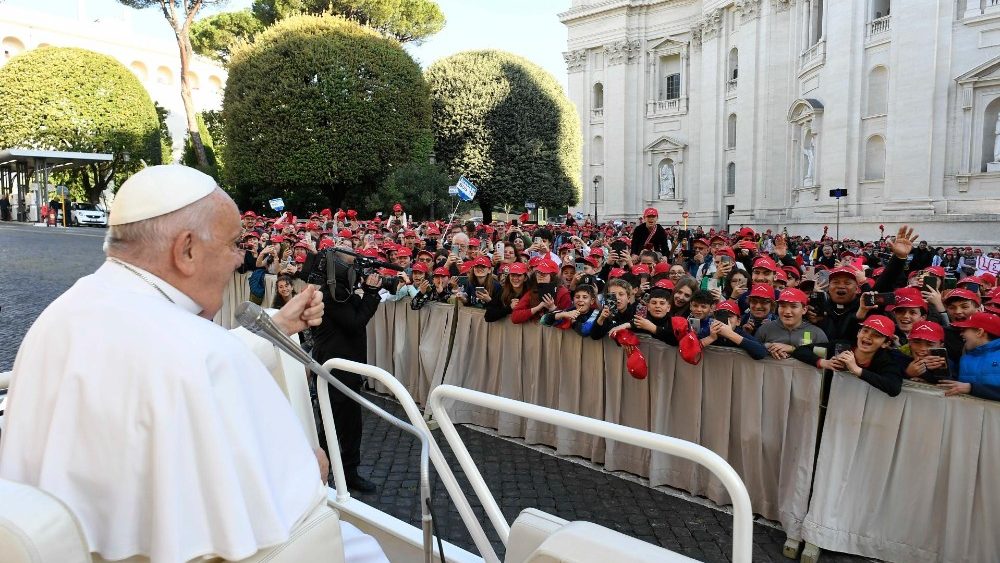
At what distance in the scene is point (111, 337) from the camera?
1.54m

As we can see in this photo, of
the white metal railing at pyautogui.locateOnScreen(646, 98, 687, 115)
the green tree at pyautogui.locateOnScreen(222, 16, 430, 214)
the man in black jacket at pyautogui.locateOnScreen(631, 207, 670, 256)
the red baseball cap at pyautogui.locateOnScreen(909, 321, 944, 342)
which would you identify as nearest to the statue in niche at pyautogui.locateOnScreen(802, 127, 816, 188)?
the white metal railing at pyautogui.locateOnScreen(646, 98, 687, 115)

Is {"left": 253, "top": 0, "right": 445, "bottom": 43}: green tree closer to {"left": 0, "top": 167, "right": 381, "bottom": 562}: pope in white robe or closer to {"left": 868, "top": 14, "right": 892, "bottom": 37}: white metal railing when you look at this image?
{"left": 868, "top": 14, "right": 892, "bottom": 37}: white metal railing

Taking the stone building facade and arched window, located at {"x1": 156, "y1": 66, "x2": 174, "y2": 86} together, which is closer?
the stone building facade

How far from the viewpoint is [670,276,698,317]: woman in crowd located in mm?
6121

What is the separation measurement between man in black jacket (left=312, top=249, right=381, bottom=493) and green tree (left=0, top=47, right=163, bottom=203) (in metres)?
36.9

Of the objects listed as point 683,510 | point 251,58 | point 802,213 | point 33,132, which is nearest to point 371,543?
point 683,510

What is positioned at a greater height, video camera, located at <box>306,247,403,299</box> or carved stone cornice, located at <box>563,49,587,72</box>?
carved stone cornice, located at <box>563,49,587,72</box>

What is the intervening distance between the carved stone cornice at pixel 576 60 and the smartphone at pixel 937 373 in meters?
48.6

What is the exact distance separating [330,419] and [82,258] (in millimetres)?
19329

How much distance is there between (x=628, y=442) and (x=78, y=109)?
4589cm

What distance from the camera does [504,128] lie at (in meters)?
38.0

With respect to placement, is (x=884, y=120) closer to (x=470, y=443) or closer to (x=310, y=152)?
(x=310, y=152)

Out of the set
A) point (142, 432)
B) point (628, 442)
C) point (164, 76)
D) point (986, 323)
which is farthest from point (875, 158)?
point (164, 76)

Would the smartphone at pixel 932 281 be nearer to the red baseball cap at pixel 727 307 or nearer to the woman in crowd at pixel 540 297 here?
the red baseball cap at pixel 727 307
